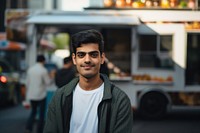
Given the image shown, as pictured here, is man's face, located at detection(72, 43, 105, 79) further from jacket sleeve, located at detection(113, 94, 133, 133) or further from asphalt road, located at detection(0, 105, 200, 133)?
asphalt road, located at detection(0, 105, 200, 133)

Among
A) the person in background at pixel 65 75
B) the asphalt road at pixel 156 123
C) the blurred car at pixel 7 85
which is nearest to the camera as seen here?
the person in background at pixel 65 75

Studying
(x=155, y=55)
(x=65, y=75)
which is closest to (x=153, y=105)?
(x=155, y=55)

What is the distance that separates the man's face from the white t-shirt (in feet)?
0.44

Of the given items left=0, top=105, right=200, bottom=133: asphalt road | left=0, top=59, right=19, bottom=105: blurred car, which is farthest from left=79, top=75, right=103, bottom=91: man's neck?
left=0, top=59, right=19, bottom=105: blurred car

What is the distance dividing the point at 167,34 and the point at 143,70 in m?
1.19

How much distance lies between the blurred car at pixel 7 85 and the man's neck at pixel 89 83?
37.2 feet

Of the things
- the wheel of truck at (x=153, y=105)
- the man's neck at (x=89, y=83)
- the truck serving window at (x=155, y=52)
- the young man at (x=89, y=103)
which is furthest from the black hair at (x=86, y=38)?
the truck serving window at (x=155, y=52)

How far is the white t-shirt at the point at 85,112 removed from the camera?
322 cm

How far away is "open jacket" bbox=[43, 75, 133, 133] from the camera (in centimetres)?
320

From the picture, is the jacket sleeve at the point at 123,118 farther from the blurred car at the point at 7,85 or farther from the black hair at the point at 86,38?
the blurred car at the point at 7,85

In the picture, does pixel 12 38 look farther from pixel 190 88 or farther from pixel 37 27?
pixel 190 88

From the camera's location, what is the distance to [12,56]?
27359 millimetres

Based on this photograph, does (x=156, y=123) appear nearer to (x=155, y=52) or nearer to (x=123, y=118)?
(x=155, y=52)

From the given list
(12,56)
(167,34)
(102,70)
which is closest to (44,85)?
(102,70)
